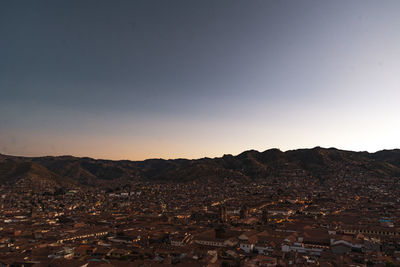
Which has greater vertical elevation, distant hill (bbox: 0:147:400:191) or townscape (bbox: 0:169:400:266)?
distant hill (bbox: 0:147:400:191)

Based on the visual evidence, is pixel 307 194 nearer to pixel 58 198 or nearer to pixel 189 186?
pixel 189 186

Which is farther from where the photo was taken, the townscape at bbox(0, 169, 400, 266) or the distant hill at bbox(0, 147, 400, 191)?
the distant hill at bbox(0, 147, 400, 191)

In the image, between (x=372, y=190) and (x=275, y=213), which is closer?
(x=275, y=213)

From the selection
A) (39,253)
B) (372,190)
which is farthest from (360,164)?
(39,253)

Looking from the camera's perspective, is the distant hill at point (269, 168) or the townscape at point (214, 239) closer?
the townscape at point (214, 239)

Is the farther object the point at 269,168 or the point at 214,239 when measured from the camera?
the point at 269,168

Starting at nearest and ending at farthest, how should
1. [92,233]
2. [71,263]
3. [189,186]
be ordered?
[71,263], [92,233], [189,186]

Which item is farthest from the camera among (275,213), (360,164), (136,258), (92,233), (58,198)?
(360,164)

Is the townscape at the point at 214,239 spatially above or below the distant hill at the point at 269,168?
below

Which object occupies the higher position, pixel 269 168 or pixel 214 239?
pixel 269 168

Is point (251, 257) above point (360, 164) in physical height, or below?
below
